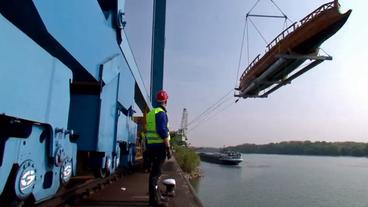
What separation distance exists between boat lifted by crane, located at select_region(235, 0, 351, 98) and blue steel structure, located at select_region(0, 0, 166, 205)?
26.4 ft

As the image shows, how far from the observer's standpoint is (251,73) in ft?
50.9

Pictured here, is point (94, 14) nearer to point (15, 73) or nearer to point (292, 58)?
point (15, 73)

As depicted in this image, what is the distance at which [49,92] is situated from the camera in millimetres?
3631

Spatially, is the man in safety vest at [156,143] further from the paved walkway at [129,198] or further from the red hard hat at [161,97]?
the paved walkway at [129,198]

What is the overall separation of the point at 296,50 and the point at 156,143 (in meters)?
9.10

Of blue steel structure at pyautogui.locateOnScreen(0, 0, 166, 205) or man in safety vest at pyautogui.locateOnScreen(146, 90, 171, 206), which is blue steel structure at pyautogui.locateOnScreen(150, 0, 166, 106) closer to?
blue steel structure at pyautogui.locateOnScreen(0, 0, 166, 205)

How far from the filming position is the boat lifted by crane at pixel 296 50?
1120cm

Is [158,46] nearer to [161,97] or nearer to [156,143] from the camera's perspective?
[161,97]

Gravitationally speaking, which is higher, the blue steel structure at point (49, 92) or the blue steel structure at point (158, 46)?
the blue steel structure at point (158, 46)

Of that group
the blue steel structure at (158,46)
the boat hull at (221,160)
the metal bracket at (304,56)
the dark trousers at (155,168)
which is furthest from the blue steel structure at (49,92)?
the boat hull at (221,160)

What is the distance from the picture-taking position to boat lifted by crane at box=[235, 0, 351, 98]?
11.2 m

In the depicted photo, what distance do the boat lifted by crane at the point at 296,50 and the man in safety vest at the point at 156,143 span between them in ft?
27.2

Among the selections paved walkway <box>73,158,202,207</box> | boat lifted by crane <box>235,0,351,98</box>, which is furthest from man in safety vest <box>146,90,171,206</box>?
boat lifted by crane <box>235,0,351,98</box>

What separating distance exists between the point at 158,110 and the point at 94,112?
3.87 ft
